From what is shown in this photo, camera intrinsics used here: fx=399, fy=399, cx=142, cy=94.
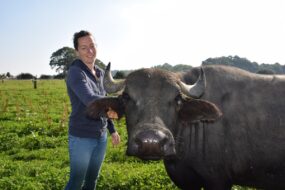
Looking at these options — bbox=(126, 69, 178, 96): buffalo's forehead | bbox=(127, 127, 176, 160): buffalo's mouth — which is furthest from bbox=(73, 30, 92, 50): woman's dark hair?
bbox=(127, 127, 176, 160): buffalo's mouth

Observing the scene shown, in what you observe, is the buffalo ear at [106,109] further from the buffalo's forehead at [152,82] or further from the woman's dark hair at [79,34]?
the woman's dark hair at [79,34]

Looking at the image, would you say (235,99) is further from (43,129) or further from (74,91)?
(43,129)

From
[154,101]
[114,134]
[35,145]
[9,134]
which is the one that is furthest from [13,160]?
[154,101]

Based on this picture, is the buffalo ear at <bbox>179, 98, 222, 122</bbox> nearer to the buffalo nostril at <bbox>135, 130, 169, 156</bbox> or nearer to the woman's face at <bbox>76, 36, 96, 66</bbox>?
the buffalo nostril at <bbox>135, 130, 169, 156</bbox>

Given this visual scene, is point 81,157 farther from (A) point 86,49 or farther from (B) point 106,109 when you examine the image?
(A) point 86,49

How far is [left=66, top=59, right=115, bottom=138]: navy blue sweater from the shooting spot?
5.04 metres

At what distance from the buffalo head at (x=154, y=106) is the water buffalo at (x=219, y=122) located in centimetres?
1

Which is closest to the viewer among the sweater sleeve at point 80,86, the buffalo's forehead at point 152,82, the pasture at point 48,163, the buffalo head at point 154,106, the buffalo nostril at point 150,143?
the buffalo nostril at point 150,143

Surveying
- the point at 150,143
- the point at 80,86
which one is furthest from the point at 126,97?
the point at 150,143

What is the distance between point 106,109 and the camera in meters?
5.16

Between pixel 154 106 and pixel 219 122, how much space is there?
1.08 metres

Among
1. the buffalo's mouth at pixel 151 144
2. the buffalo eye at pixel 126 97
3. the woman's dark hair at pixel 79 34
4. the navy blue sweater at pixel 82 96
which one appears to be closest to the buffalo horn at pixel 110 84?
the navy blue sweater at pixel 82 96

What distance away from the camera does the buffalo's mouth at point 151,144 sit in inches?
A: 159

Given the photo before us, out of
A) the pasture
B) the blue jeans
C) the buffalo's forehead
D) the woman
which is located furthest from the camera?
the pasture
